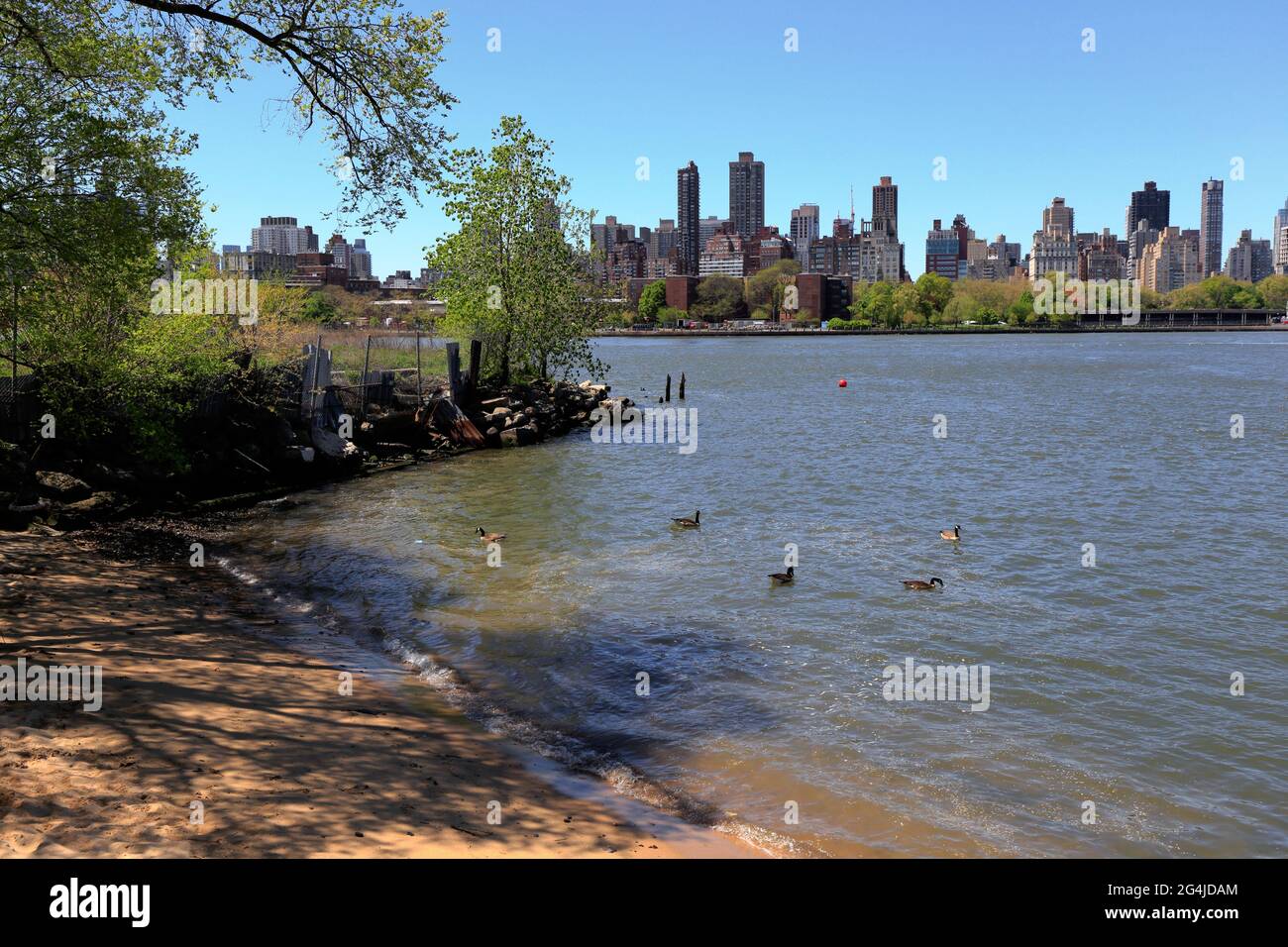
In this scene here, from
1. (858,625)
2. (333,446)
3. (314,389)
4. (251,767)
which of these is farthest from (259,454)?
(251,767)

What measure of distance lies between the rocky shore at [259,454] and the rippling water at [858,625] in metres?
1.59

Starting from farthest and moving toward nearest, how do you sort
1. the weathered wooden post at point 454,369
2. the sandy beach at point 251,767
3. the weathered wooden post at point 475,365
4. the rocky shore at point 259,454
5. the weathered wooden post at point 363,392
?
1. the weathered wooden post at point 475,365
2. the weathered wooden post at point 454,369
3. the weathered wooden post at point 363,392
4. the rocky shore at point 259,454
5. the sandy beach at point 251,767

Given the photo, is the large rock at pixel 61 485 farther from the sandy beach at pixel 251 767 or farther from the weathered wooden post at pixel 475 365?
the weathered wooden post at pixel 475 365

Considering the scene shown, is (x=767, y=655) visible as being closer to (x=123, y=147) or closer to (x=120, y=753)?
(x=120, y=753)

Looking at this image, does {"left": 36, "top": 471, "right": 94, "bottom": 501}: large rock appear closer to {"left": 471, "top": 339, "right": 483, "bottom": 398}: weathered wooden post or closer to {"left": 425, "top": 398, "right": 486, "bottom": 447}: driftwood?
{"left": 425, "top": 398, "right": 486, "bottom": 447}: driftwood

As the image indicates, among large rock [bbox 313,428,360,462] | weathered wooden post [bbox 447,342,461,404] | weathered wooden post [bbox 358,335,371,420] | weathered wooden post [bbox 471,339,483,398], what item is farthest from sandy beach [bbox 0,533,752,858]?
weathered wooden post [bbox 471,339,483,398]

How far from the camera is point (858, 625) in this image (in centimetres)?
1553

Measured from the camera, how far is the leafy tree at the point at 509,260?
4178cm

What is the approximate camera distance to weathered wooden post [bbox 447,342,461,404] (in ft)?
120

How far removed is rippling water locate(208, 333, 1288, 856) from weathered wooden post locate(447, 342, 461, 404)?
14.7ft

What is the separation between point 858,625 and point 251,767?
32.4ft

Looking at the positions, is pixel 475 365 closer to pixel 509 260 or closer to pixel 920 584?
pixel 509 260

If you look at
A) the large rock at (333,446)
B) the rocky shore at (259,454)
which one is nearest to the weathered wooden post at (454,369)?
the rocky shore at (259,454)
